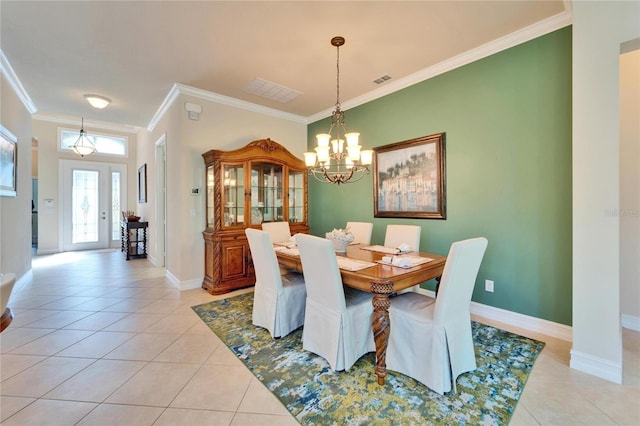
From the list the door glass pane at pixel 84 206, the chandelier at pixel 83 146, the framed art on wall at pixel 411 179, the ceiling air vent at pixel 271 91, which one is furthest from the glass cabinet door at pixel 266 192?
the door glass pane at pixel 84 206

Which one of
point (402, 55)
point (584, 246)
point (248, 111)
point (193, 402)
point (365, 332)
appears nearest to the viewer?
point (193, 402)

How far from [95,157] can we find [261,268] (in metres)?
6.89

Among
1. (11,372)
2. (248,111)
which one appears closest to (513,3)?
(248,111)

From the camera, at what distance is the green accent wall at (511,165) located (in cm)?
244

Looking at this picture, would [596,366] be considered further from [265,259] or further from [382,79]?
[382,79]

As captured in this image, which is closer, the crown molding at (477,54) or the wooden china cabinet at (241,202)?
the crown molding at (477,54)

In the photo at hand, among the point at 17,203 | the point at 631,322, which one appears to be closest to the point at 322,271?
the point at 631,322

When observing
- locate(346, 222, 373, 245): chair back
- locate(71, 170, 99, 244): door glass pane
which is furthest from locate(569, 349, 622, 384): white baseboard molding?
locate(71, 170, 99, 244): door glass pane

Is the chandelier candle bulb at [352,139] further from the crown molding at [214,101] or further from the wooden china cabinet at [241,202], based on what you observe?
the crown molding at [214,101]

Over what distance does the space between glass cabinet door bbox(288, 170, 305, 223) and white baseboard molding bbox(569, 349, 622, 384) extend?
3531 millimetres

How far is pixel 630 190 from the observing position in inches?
103

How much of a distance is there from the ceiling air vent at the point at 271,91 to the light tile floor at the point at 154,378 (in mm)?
2908

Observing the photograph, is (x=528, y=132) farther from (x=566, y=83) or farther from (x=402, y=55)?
(x=402, y=55)

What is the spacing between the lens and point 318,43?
2.75m
